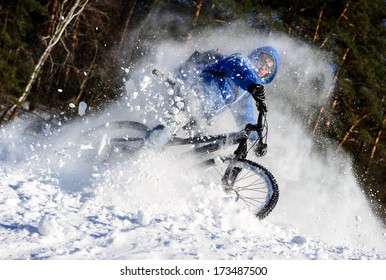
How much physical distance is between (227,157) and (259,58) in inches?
64.9

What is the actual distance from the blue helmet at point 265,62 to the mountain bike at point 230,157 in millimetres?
948

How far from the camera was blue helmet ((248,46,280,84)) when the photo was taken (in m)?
5.68

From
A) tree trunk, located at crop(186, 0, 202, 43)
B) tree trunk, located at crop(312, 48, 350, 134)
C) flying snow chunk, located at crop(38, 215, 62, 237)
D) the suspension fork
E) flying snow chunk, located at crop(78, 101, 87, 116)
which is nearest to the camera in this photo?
flying snow chunk, located at crop(38, 215, 62, 237)

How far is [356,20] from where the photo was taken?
640 inches

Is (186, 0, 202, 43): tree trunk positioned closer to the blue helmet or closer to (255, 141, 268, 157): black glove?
the blue helmet

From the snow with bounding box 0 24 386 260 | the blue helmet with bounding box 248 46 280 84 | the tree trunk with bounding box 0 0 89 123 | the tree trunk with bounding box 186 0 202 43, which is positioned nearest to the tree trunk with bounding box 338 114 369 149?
the tree trunk with bounding box 186 0 202 43

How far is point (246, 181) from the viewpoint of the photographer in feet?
16.6

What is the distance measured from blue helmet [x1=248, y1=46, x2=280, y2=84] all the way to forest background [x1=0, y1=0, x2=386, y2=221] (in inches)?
375

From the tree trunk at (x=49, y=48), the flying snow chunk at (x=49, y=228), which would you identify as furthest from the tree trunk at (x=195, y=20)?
the flying snow chunk at (x=49, y=228)

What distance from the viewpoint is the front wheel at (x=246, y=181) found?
4797 mm

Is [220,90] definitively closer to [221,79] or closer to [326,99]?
[221,79]

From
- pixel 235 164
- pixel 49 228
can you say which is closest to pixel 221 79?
pixel 235 164

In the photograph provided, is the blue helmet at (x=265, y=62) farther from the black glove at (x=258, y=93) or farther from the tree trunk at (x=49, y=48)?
the tree trunk at (x=49, y=48)
